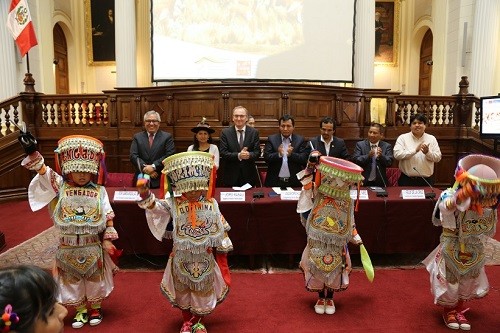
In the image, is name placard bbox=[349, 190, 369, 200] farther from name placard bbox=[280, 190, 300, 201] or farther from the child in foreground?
the child in foreground

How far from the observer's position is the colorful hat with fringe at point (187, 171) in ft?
7.96

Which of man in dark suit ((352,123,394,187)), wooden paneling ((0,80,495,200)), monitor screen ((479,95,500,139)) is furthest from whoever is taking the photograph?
wooden paneling ((0,80,495,200))

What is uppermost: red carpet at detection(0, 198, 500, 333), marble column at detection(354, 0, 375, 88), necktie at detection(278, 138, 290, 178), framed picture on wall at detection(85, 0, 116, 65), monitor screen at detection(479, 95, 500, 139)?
framed picture on wall at detection(85, 0, 116, 65)

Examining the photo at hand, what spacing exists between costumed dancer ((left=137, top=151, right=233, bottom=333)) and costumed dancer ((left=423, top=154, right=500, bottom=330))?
153 cm

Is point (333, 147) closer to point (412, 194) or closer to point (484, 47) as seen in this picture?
point (412, 194)

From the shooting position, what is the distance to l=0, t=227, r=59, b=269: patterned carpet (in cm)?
412

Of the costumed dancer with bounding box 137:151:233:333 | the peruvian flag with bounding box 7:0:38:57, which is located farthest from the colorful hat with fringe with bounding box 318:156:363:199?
the peruvian flag with bounding box 7:0:38:57

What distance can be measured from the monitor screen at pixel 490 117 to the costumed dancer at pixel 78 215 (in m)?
6.29

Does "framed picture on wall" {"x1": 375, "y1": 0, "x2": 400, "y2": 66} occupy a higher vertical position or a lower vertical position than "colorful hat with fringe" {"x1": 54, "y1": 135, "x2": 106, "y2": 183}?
higher

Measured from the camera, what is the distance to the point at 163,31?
8.05 metres

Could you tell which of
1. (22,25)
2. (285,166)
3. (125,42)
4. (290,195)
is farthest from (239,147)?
(22,25)

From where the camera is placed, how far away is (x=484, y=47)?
358 inches

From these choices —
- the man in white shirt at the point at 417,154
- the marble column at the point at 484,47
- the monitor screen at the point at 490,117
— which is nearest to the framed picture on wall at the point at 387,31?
the marble column at the point at 484,47

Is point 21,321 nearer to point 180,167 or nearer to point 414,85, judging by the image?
point 180,167
